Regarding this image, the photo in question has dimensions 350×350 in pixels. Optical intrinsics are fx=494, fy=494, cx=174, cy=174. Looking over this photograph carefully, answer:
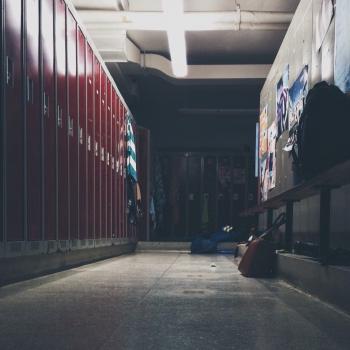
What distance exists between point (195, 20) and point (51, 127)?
401 cm

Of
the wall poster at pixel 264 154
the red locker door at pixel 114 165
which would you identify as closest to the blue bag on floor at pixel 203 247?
the wall poster at pixel 264 154

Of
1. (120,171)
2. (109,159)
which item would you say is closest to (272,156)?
(109,159)

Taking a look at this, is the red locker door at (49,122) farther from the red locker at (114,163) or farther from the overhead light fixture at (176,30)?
the red locker at (114,163)

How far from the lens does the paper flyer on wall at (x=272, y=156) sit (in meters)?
6.32

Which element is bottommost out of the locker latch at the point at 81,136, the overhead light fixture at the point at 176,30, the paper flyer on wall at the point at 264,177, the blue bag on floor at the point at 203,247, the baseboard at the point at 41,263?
the blue bag on floor at the point at 203,247

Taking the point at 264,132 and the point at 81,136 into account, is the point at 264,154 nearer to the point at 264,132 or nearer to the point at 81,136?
the point at 264,132

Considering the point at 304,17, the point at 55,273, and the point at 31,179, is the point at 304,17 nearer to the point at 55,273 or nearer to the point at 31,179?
the point at 31,179

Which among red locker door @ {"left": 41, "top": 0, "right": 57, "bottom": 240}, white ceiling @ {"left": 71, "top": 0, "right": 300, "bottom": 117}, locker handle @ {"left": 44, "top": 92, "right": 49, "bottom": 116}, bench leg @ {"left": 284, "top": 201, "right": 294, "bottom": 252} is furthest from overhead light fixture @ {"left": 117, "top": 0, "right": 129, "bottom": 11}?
bench leg @ {"left": 284, "top": 201, "right": 294, "bottom": 252}

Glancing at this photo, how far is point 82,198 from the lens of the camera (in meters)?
5.55

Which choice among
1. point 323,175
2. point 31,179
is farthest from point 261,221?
point 323,175

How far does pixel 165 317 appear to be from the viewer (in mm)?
2215

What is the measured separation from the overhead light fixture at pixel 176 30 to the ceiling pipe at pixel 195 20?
29cm

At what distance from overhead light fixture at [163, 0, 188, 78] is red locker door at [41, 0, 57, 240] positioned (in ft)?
7.94

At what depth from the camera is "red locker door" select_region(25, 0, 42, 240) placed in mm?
3672
